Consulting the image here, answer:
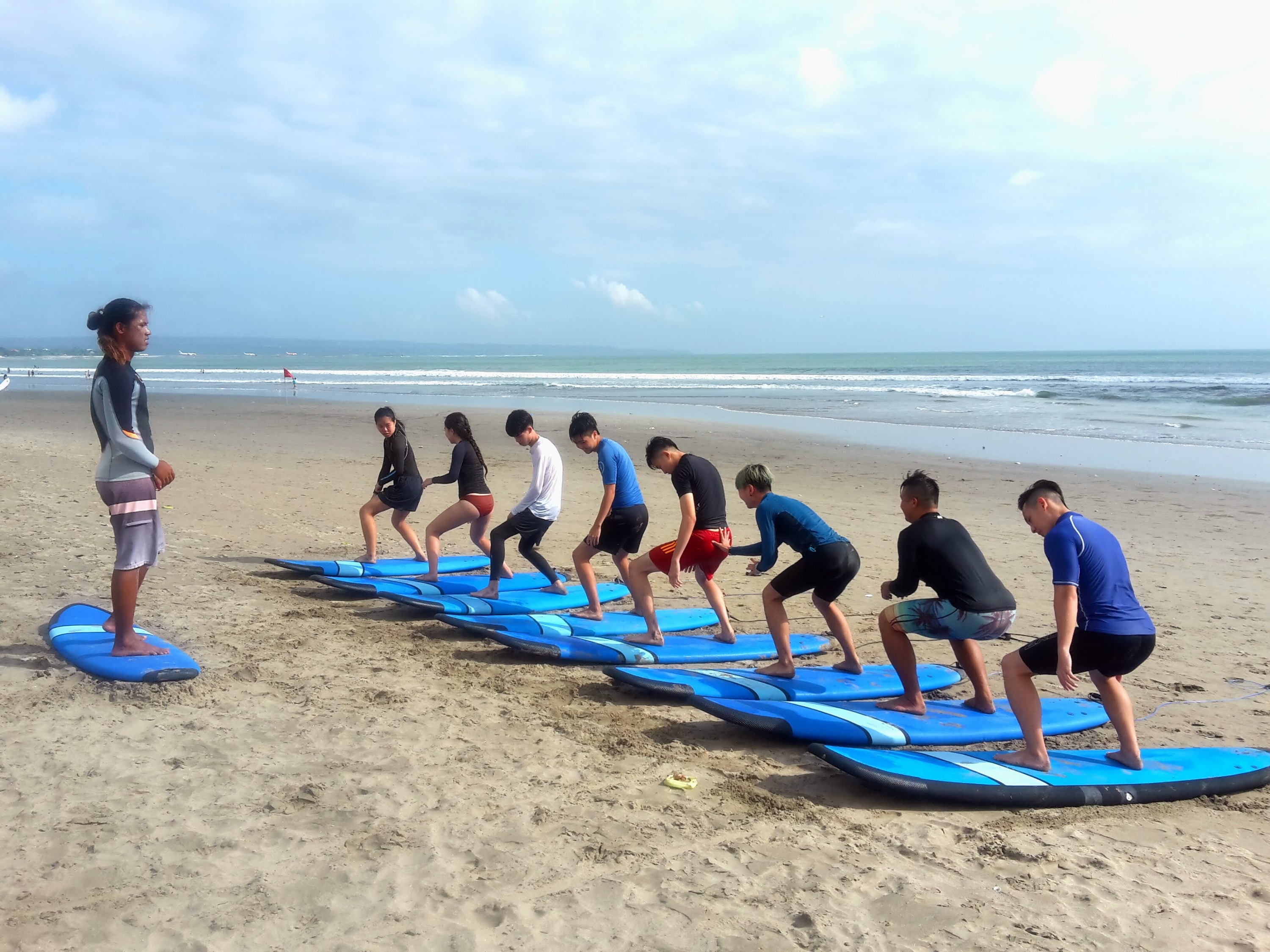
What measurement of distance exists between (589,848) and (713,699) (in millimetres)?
1667

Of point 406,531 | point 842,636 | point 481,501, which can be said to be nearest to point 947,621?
point 842,636

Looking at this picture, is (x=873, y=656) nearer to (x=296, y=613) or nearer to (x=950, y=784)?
(x=950, y=784)

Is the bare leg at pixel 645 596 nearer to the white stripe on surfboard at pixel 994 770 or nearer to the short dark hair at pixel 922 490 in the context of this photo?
the short dark hair at pixel 922 490

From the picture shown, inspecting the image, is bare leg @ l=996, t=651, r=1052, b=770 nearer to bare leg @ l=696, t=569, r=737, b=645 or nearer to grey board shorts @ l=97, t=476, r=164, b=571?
bare leg @ l=696, t=569, r=737, b=645

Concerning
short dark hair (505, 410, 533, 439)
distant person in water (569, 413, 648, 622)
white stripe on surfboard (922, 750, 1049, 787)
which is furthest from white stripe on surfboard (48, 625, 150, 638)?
white stripe on surfboard (922, 750, 1049, 787)

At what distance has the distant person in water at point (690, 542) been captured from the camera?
654cm

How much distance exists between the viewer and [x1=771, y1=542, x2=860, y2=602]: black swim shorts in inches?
230

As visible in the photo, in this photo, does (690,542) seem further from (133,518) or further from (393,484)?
(133,518)

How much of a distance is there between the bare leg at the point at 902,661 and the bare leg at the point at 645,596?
6.23ft

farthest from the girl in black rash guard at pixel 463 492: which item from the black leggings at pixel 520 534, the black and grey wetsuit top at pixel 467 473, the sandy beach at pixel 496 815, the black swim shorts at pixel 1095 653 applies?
the black swim shorts at pixel 1095 653

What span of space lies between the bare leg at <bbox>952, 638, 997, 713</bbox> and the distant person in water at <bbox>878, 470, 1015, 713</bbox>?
3 cm

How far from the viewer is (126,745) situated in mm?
4570

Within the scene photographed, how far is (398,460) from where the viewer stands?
28.4 ft

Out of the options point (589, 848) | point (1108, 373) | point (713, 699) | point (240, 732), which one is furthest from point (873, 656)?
point (1108, 373)
